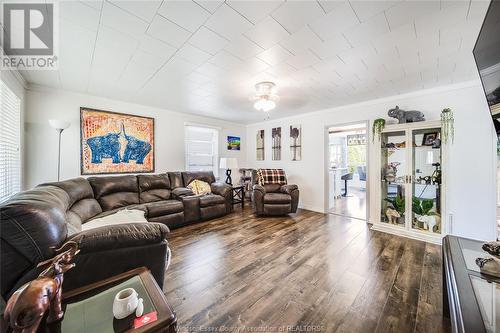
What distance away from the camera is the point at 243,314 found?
4.84 ft

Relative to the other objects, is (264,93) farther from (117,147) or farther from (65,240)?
(117,147)

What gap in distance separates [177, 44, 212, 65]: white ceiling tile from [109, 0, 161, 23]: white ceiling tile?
0.44m

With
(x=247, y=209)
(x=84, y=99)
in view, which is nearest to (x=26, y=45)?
(x=84, y=99)

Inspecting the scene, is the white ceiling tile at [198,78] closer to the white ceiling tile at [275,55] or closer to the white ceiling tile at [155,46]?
the white ceiling tile at [155,46]

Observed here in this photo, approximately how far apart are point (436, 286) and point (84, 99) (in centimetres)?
Result: 541

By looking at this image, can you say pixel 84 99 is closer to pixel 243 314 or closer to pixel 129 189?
pixel 129 189

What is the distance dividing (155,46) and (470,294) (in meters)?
2.93

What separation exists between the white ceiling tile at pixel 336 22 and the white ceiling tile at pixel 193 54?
1.12 meters

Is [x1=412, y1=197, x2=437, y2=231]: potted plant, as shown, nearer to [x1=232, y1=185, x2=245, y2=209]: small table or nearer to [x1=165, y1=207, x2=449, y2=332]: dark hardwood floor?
[x1=165, y1=207, x2=449, y2=332]: dark hardwood floor

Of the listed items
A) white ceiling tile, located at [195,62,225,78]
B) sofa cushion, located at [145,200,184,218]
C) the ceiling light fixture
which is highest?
white ceiling tile, located at [195,62,225,78]

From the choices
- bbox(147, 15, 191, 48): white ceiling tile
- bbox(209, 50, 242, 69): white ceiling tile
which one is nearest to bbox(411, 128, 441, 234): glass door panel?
bbox(209, 50, 242, 69): white ceiling tile

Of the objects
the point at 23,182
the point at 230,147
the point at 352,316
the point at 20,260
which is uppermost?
the point at 230,147

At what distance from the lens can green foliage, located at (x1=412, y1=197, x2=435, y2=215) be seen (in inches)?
118

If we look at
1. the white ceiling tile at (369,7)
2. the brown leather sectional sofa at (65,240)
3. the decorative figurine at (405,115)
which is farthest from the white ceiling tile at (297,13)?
the decorative figurine at (405,115)
